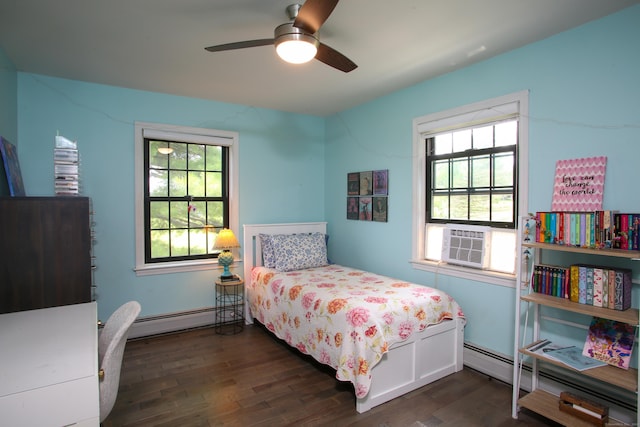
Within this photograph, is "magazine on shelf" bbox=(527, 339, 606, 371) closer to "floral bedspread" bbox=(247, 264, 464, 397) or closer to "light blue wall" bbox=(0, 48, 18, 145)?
"floral bedspread" bbox=(247, 264, 464, 397)

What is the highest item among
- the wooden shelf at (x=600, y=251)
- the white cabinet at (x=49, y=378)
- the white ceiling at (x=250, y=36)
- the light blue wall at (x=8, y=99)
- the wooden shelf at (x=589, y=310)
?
the white ceiling at (x=250, y=36)

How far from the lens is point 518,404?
7.36ft

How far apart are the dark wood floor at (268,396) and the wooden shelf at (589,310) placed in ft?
2.54

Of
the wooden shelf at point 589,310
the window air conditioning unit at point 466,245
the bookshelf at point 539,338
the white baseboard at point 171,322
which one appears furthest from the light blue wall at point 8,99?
the wooden shelf at point 589,310

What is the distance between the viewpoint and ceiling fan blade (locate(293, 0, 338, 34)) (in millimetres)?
1647

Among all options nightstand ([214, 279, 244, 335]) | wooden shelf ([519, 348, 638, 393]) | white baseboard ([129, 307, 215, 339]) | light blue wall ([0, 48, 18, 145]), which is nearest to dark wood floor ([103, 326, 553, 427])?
white baseboard ([129, 307, 215, 339])

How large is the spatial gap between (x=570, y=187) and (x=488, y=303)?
1076 millimetres

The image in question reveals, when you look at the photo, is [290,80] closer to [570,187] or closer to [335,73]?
[335,73]

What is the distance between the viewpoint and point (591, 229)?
200cm

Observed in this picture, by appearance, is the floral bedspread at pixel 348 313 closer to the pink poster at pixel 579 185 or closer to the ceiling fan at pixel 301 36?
the pink poster at pixel 579 185

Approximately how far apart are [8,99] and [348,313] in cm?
315

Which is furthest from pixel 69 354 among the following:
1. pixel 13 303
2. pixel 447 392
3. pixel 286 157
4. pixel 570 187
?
pixel 286 157

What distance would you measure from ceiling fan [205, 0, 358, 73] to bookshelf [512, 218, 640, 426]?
1704 mm

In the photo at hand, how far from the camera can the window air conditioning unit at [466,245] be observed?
2.87 meters
